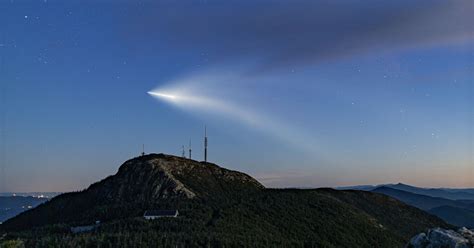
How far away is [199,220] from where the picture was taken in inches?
7170

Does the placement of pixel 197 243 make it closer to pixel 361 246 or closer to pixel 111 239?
pixel 111 239

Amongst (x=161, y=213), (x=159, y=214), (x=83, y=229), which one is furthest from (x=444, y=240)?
(x=83, y=229)

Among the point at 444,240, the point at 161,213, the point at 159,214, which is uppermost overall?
the point at 444,240

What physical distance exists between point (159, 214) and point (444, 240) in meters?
136

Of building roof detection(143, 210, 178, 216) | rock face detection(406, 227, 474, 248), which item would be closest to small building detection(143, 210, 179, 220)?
building roof detection(143, 210, 178, 216)

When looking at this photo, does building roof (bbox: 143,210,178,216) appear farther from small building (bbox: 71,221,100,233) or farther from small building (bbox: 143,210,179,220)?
small building (bbox: 71,221,100,233)

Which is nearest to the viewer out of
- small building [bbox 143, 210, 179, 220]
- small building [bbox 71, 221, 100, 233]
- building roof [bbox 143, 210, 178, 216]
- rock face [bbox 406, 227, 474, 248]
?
rock face [bbox 406, 227, 474, 248]

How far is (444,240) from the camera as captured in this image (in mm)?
71688

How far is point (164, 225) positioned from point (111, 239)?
2656 centimetres

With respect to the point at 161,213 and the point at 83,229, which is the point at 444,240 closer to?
the point at 161,213

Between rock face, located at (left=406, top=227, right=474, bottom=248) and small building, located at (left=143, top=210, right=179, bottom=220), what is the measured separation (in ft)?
416

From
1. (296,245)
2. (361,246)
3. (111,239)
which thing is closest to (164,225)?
(111,239)

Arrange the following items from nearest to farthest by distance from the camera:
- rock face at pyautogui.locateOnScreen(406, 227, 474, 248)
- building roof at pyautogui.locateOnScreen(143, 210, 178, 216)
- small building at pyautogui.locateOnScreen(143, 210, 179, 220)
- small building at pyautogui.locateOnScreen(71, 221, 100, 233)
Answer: rock face at pyautogui.locateOnScreen(406, 227, 474, 248)
small building at pyautogui.locateOnScreen(71, 221, 100, 233)
small building at pyautogui.locateOnScreen(143, 210, 179, 220)
building roof at pyautogui.locateOnScreen(143, 210, 178, 216)

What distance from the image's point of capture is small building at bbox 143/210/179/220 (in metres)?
188
